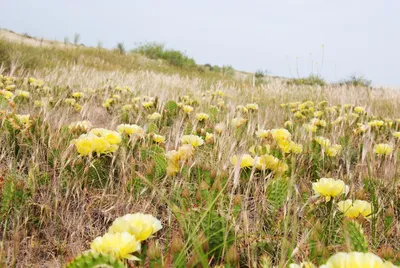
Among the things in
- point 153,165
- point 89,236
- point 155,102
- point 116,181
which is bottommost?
point 89,236

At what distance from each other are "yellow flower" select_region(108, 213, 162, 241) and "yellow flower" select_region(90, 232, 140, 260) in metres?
0.04

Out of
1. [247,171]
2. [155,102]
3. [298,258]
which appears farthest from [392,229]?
[155,102]

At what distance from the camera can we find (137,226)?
0.93 m

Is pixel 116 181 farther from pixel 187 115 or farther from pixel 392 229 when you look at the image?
pixel 187 115

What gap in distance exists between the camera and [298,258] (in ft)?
3.68

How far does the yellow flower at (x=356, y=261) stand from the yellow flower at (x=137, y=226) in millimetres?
457

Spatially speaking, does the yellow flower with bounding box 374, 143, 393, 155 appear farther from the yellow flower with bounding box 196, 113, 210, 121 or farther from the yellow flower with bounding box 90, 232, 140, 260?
the yellow flower with bounding box 90, 232, 140, 260

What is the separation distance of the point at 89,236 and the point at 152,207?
0.96 feet

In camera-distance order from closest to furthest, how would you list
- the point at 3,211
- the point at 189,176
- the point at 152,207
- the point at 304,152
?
1. the point at 3,211
2. the point at 152,207
3. the point at 189,176
4. the point at 304,152

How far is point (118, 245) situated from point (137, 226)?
115 millimetres

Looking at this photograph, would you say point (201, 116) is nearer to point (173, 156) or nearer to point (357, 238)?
point (173, 156)

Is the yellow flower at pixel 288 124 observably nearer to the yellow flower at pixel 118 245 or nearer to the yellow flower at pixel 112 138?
the yellow flower at pixel 112 138

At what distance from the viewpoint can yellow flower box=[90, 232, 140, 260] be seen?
0.81 m

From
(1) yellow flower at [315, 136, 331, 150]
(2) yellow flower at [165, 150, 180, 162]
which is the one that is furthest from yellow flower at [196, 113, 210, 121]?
(2) yellow flower at [165, 150, 180, 162]
